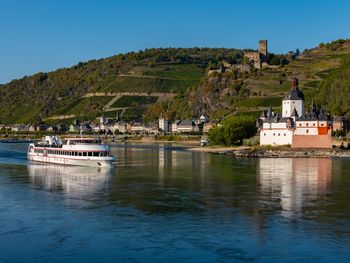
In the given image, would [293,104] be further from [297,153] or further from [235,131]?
[297,153]

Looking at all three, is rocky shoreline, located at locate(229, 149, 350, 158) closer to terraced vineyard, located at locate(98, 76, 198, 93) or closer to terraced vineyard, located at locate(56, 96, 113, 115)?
terraced vineyard, located at locate(98, 76, 198, 93)

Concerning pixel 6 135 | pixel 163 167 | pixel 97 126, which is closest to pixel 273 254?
pixel 163 167

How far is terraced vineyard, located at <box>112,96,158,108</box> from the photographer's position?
172250 millimetres

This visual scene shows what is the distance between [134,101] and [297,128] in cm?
10324

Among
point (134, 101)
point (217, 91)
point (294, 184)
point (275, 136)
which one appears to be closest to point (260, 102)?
point (217, 91)

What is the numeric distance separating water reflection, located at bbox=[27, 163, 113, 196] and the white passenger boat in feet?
2.33

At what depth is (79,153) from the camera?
49375 mm

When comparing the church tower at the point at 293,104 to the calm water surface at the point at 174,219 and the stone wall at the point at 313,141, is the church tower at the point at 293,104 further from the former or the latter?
the calm water surface at the point at 174,219

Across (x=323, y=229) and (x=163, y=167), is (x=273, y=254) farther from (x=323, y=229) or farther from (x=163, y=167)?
(x=163, y=167)

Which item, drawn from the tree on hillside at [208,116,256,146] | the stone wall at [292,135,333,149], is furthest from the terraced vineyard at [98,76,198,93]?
the stone wall at [292,135,333,149]

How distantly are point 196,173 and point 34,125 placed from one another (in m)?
143

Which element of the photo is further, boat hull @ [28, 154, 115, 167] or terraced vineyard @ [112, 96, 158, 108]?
terraced vineyard @ [112, 96, 158, 108]

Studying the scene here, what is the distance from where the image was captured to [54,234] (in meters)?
21.2

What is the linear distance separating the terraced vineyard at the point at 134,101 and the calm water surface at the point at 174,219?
433 ft
